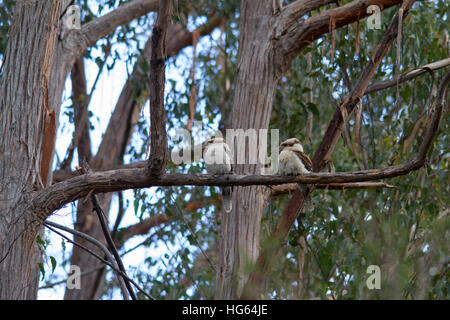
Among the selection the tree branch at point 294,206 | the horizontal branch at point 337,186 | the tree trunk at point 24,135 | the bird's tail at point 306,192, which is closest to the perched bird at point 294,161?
the bird's tail at point 306,192

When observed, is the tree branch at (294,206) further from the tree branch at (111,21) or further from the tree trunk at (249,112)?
the tree branch at (111,21)

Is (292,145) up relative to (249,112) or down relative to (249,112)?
down

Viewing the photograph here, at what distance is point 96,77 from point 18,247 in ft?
14.4

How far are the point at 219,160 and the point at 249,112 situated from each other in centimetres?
74

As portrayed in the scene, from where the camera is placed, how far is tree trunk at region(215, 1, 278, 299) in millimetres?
4340

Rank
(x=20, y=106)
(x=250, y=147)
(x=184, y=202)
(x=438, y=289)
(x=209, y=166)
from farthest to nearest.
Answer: (x=184, y=202) → (x=438, y=289) → (x=250, y=147) → (x=209, y=166) → (x=20, y=106)

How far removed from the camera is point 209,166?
4090mm

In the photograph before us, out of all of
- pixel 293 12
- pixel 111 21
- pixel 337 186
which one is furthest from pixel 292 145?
pixel 111 21

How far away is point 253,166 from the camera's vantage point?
449 centimetres

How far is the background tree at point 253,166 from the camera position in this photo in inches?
133

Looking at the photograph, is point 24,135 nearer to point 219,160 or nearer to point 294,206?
point 219,160

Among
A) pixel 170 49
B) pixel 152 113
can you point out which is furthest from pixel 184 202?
pixel 152 113

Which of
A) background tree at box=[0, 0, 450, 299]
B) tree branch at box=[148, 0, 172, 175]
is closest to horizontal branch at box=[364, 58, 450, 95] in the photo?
background tree at box=[0, 0, 450, 299]

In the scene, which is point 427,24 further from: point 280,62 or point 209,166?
point 209,166
